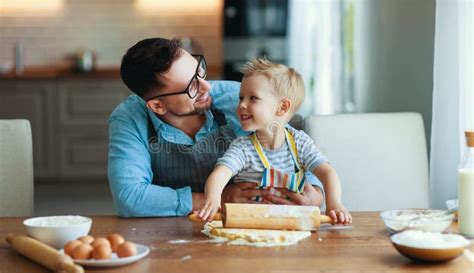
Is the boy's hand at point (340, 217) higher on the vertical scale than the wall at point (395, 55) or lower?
lower

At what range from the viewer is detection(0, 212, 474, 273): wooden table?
1.39 m

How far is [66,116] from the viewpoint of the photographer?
21.5 feet

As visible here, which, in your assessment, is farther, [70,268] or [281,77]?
[281,77]

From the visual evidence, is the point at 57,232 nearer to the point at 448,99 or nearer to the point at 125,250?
the point at 125,250

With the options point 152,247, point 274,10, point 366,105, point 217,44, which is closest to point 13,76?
point 217,44

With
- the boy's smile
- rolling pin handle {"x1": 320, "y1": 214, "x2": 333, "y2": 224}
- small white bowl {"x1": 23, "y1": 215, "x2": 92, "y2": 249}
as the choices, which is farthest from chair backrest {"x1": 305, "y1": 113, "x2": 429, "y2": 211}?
small white bowl {"x1": 23, "y1": 215, "x2": 92, "y2": 249}

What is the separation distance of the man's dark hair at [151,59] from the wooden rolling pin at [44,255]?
2.59ft

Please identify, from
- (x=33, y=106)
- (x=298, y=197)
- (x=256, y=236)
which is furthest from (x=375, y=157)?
(x=33, y=106)

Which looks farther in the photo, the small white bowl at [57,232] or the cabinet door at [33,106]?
the cabinet door at [33,106]

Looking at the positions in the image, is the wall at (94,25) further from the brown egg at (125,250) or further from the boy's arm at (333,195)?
the brown egg at (125,250)

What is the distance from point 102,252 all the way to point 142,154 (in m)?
0.84

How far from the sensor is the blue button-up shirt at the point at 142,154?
6.72 ft

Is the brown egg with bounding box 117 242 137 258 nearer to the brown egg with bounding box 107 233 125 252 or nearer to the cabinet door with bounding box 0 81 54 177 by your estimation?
the brown egg with bounding box 107 233 125 252

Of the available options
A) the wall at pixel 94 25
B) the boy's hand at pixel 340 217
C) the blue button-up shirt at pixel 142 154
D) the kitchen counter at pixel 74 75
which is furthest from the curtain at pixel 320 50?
the boy's hand at pixel 340 217
